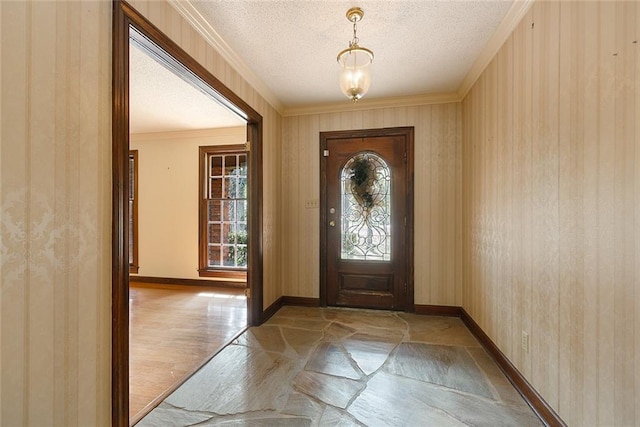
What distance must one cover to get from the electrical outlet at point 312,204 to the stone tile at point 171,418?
8.17ft

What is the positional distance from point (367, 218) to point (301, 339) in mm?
1629

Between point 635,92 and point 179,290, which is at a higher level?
point 635,92

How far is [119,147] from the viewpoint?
1.49 metres

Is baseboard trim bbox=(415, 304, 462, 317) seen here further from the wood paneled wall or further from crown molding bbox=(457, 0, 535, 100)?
the wood paneled wall

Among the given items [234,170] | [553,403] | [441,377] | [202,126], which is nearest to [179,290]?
[234,170]

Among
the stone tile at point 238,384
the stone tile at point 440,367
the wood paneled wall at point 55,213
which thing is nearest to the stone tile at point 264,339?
the stone tile at point 238,384

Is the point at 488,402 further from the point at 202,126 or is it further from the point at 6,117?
the point at 202,126

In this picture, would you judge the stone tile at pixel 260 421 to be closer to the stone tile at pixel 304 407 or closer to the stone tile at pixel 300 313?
the stone tile at pixel 304 407

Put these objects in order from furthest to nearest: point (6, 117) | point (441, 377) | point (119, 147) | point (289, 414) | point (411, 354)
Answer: point (411, 354), point (441, 377), point (289, 414), point (119, 147), point (6, 117)

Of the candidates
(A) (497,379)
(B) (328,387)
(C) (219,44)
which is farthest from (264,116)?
(A) (497,379)

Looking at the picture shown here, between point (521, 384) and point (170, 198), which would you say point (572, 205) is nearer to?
point (521, 384)

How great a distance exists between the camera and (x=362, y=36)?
2.28 m

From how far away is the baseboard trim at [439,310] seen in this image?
341cm

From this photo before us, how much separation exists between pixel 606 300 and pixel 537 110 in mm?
1128
